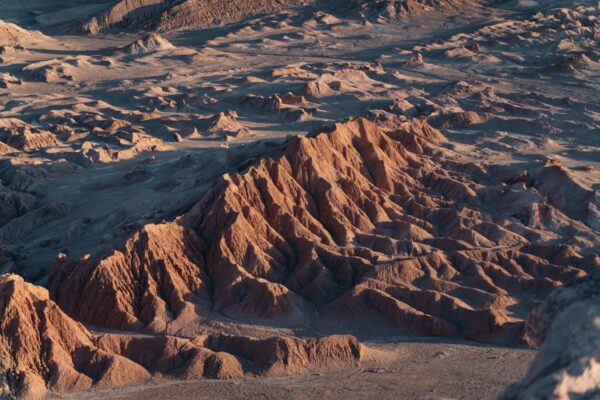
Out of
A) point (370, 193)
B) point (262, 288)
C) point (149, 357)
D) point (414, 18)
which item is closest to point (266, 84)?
point (414, 18)

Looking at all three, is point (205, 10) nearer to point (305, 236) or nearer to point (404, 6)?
point (404, 6)

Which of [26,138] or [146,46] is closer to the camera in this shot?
[26,138]

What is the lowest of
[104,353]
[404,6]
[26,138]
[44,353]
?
[404,6]

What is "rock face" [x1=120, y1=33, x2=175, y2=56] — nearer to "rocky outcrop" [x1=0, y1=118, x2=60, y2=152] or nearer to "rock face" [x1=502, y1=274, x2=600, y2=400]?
"rocky outcrop" [x1=0, y1=118, x2=60, y2=152]

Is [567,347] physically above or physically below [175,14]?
above

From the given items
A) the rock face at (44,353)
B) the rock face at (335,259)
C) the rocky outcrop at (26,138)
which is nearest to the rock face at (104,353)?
the rock face at (44,353)

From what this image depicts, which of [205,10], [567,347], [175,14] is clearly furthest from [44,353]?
[205,10]

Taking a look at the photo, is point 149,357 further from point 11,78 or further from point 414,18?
point 414,18

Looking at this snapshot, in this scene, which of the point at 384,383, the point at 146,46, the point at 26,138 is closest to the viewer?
the point at 384,383
